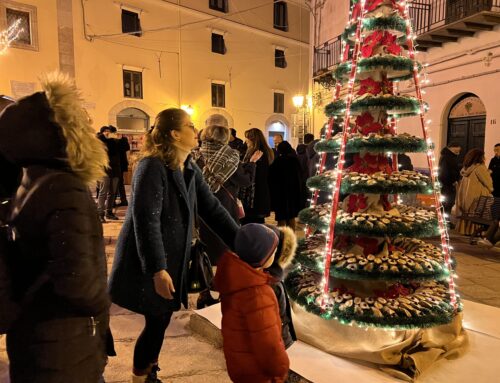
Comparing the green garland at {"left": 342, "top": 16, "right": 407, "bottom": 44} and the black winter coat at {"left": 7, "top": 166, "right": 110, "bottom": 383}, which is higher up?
the green garland at {"left": 342, "top": 16, "right": 407, "bottom": 44}

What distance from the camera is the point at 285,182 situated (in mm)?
6418

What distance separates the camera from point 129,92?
18938mm

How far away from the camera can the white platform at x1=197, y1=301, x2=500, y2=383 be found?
2.51 meters

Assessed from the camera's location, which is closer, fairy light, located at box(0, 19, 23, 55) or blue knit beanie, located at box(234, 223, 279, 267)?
blue knit beanie, located at box(234, 223, 279, 267)

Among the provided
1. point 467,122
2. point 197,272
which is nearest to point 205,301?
point 197,272

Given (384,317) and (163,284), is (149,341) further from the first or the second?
(384,317)

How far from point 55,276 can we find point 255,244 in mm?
839

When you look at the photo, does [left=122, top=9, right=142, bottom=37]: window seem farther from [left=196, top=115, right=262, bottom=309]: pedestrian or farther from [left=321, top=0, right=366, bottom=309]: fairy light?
[left=321, top=0, right=366, bottom=309]: fairy light

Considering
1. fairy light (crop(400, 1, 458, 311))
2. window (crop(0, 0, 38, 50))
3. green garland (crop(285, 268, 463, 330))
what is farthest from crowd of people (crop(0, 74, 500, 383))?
window (crop(0, 0, 38, 50))

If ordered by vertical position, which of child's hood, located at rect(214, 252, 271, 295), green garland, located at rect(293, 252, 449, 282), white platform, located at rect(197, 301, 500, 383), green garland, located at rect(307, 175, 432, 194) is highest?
green garland, located at rect(307, 175, 432, 194)

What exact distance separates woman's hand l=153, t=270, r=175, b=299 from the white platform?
42.2 inches

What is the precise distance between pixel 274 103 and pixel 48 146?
23772 millimetres

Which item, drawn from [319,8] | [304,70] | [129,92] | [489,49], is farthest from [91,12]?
[489,49]

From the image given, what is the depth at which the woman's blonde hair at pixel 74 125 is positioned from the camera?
142 cm
